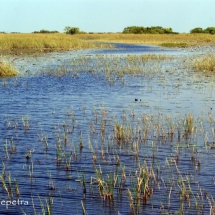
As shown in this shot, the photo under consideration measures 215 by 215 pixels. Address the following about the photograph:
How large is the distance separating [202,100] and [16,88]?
9022 mm

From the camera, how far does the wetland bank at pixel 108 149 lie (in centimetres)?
732

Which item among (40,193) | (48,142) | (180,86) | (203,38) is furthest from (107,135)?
(203,38)

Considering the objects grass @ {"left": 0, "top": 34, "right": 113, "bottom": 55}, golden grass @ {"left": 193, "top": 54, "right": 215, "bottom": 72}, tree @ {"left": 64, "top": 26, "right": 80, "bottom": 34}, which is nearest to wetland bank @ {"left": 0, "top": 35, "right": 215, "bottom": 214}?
golden grass @ {"left": 193, "top": 54, "right": 215, "bottom": 72}

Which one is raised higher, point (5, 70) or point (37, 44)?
point (37, 44)

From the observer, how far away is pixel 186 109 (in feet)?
48.4

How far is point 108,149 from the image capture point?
10.3 metres

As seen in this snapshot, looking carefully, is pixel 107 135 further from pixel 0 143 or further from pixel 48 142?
pixel 0 143

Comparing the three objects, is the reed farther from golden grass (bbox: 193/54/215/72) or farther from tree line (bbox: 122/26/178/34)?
tree line (bbox: 122/26/178/34)

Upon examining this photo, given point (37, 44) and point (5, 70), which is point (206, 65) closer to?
point (5, 70)

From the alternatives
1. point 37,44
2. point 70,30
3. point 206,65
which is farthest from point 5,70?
point 70,30

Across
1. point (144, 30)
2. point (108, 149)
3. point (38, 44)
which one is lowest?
point (108, 149)

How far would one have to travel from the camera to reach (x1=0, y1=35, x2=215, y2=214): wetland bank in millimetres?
7316

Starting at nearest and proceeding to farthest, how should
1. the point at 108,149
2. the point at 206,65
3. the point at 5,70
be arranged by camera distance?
the point at 108,149
the point at 5,70
the point at 206,65

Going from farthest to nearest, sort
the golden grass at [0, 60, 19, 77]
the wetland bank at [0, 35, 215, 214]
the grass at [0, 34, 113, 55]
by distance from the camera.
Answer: the grass at [0, 34, 113, 55]
the golden grass at [0, 60, 19, 77]
the wetland bank at [0, 35, 215, 214]
